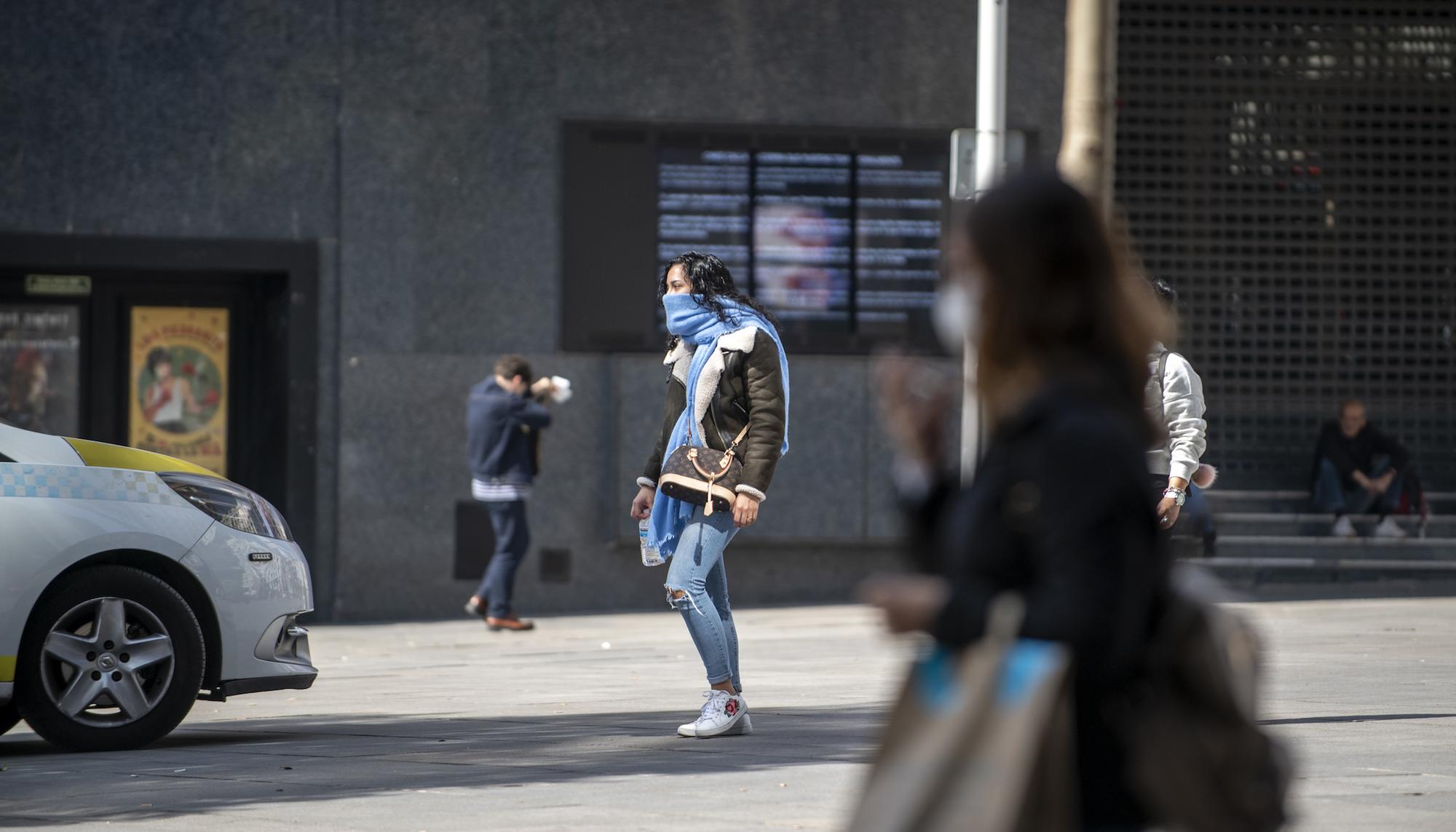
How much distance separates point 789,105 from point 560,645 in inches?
203

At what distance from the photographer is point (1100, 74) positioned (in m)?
7.22

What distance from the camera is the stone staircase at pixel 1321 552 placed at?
1673cm

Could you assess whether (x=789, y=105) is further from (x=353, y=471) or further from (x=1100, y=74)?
(x=1100, y=74)

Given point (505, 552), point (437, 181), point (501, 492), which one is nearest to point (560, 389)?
point (501, 492)

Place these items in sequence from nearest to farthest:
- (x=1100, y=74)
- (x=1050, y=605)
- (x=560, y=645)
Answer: (x=1050, y=605) → (x=1100, y=74) → (x=560, y=645)

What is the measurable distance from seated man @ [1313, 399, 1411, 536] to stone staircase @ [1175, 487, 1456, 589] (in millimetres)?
113

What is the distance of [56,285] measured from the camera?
51.5 feet

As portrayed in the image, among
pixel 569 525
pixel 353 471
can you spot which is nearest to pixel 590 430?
pixel 569 525

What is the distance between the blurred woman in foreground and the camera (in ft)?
8.33

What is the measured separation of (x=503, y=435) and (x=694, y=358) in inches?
273

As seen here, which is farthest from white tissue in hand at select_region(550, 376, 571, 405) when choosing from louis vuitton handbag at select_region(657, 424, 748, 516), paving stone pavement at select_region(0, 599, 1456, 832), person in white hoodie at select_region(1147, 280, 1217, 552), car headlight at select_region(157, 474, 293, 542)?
person in white hoodie at select_region(1147, 280, 1217, 552)

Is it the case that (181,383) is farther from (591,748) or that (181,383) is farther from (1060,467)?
(1060,467)

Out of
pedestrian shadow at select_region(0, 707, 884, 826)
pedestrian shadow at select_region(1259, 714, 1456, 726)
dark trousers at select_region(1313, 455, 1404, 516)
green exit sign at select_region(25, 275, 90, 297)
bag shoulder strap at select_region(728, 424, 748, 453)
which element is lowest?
pedestrian shadow at select_region(0, 707, 884, 826)

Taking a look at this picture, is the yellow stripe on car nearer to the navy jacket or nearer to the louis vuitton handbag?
the louis vuitton handbag
